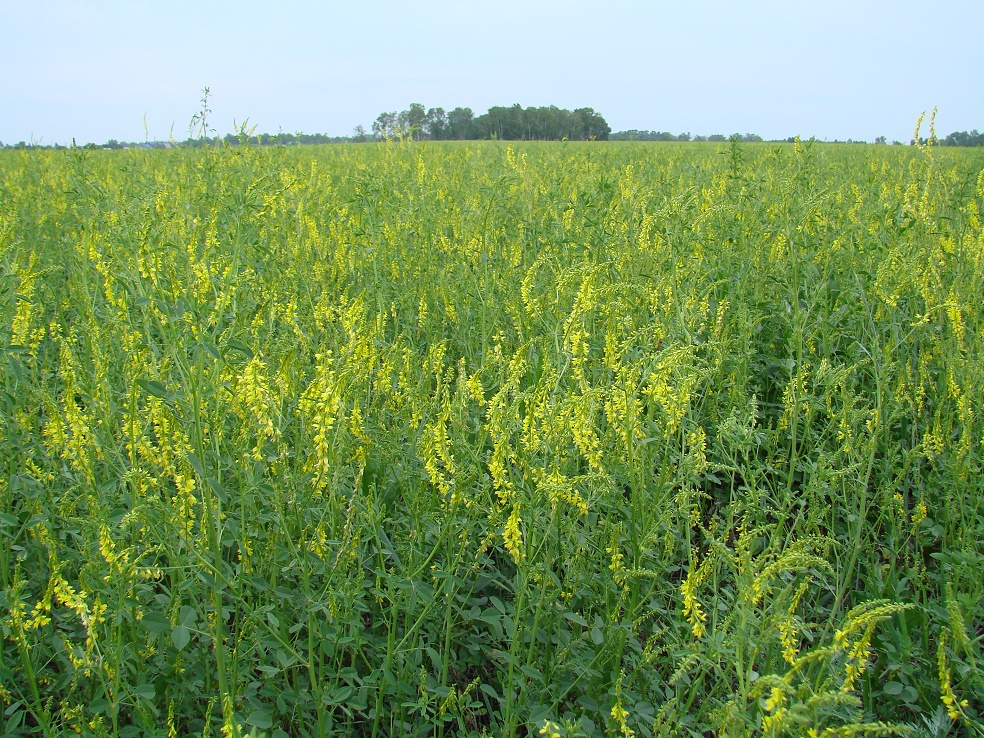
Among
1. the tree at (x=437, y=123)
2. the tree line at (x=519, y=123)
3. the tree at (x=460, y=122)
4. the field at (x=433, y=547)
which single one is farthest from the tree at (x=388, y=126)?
the tree at (x=460, y=122)

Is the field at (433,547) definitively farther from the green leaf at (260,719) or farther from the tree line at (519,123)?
the tree line at (519,123)

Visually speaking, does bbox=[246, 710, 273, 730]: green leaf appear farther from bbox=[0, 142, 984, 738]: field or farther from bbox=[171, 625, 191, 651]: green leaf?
bbox=[171, 625, 191, 651]: green leaf

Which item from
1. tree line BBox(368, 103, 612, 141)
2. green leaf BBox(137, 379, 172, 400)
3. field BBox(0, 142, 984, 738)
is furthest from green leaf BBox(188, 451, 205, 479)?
tree line BBox(368, 103, 612, 141)

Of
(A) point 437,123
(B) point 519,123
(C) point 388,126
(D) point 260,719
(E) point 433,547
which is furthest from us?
(B) point 519,123

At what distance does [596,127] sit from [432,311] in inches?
1938

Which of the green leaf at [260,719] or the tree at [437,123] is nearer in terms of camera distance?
the green leaf at [260,719]

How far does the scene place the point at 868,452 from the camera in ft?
6.86

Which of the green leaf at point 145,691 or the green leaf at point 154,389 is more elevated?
the green leaf at point 154,389

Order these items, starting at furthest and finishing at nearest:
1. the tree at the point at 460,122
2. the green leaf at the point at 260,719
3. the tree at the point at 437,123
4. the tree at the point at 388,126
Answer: the tree at the point at 460,122 < the tree at the point at 437,123 < the tree at the point at 388,126 < the green leaf at the point at 260,719

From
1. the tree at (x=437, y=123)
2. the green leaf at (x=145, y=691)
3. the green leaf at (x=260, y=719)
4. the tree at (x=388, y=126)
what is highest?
the tree at (x=437, y=123)

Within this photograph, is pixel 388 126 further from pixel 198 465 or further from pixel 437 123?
pixel 437 123

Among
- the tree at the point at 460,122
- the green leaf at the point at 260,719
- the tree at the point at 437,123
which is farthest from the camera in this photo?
the tree at the point at 460,122

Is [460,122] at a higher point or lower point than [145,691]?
higher

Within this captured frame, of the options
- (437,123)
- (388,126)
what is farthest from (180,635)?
(437,123)
